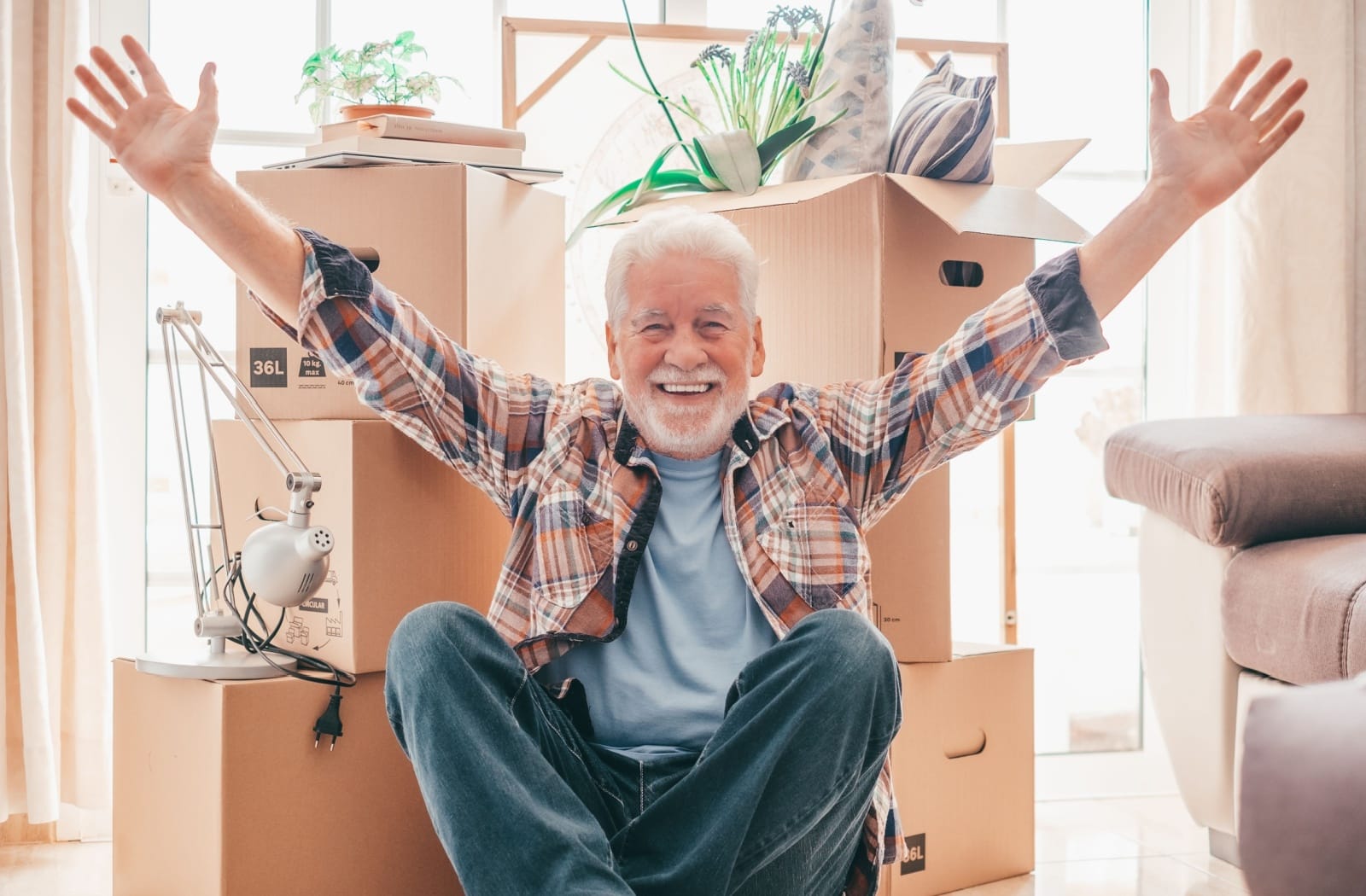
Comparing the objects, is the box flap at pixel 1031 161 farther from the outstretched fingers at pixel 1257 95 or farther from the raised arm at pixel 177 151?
the raised arm at pixel 177 151

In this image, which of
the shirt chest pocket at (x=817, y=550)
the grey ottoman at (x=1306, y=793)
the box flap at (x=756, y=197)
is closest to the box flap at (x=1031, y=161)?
the box flap at (x=756, y=197)

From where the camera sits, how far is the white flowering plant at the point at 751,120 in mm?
1748

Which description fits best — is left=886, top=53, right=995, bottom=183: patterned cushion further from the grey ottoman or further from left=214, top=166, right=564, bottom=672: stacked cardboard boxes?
the grey ottoman

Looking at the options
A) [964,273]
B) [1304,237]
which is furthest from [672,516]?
[1304,237]

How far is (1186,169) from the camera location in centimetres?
134

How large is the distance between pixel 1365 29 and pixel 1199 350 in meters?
0.66

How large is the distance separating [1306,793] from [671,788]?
839mm

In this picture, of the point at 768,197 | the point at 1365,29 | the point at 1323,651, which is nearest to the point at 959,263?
the point at 768,197

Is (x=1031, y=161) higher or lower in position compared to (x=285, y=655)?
higher

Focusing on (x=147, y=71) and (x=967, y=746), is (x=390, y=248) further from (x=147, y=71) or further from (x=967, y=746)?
(x=967, y=746)

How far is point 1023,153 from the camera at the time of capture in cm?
181

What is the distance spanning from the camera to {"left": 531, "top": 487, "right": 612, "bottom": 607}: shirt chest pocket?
54.9 inches

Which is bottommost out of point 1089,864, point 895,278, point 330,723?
point 1089,864

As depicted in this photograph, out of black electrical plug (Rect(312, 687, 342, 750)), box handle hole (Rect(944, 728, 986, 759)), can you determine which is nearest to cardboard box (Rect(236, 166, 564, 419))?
black electrical plug (Rect(312, 687, 342, 750))
